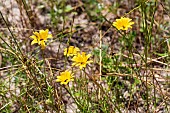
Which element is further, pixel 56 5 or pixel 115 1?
pixel 115 1

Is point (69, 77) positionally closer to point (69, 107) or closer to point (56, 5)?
point (69, 107)

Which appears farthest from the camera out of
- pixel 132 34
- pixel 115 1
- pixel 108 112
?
pixel 115 1

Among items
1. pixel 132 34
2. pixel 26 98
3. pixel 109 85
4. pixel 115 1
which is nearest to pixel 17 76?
pixel 26 98

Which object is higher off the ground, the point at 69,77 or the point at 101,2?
the point at 101,2

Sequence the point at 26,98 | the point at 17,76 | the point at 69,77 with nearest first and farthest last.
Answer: the point at 69,77 < the point at 26,98 < the point at 17,76

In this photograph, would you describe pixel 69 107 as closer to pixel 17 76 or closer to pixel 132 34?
pixel 17 76

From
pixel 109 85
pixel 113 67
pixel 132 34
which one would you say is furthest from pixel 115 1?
pixel 109 85

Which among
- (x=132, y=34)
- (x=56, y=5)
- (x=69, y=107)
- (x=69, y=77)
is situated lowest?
(x=69, y=107)
